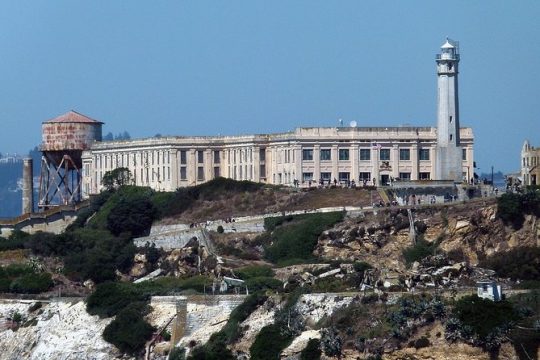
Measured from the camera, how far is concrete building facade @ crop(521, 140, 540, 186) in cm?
11800

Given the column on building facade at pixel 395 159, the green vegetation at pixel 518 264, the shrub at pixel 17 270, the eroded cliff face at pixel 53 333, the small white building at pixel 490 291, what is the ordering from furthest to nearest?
the column on building facade at pixel 395 159
the shrub at pixel 17 270
the eroded cliff face at pixel 53 333
the green vegetation at pixel 518 264
the small white building at pixel 490 291

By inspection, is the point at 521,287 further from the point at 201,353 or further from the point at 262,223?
the point at 262,223

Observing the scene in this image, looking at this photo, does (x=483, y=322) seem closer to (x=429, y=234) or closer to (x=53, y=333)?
(x=429, y=234)

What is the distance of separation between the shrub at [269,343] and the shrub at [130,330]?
715 centimetres

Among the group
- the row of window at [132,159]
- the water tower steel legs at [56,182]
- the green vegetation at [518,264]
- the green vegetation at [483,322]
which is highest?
the row of window at [132,159]

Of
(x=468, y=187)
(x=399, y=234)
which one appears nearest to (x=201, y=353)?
(x=399, y=234)

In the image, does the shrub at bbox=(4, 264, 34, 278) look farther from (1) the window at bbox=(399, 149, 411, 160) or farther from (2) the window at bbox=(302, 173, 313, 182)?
(1) the window at bbox=(399, 149, 411, 160)

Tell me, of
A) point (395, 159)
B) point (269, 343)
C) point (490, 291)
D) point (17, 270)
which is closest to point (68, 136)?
point (395, 159)

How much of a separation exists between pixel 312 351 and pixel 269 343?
2723mm

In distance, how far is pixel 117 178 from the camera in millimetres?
133500

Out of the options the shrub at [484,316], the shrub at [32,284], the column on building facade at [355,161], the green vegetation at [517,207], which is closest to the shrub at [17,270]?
the shrub at [32,284]

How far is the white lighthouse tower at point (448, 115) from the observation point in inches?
4284

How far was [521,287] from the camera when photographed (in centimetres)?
8769

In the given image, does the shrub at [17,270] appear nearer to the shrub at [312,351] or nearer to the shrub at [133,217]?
the shrub at [133,217]
